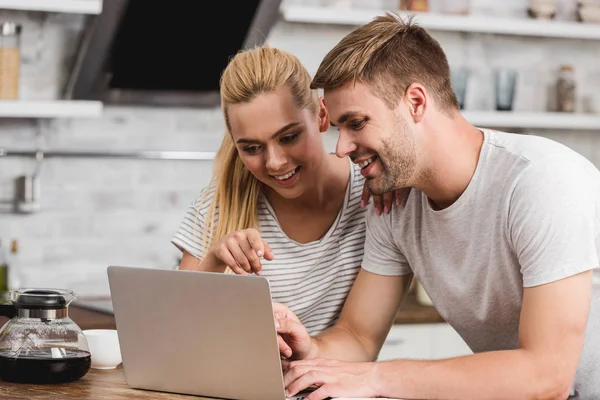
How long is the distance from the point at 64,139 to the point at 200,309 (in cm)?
218

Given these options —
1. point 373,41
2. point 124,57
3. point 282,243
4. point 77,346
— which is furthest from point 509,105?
point 77,346

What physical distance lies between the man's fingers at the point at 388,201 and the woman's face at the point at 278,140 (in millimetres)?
211

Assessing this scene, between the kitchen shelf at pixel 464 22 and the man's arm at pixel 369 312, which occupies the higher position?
the kitchen shelf at pixel 464 22

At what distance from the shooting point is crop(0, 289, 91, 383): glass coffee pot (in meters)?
1.66

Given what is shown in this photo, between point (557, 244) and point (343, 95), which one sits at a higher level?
point (343, 95)

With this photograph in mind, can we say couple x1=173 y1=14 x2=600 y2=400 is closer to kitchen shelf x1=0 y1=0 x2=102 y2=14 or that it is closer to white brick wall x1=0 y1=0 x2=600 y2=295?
kitchen shelf x1=0 y1=0 x2=102 y2=14

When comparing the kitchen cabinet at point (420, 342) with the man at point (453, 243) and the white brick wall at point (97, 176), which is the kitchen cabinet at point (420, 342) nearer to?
the white brick wall at point (97, 176)

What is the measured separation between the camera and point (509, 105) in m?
3.93

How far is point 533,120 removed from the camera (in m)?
3.91

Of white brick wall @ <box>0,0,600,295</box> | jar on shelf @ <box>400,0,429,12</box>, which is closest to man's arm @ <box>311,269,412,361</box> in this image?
white brick wall @ <box>0,0,600,295</box>

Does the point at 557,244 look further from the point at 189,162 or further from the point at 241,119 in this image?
the point at 189,162

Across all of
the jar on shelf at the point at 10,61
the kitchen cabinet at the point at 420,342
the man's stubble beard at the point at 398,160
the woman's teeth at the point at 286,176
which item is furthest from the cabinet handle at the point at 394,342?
the man's stubble beard at the point at 398,160

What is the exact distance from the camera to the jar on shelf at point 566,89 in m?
4.08

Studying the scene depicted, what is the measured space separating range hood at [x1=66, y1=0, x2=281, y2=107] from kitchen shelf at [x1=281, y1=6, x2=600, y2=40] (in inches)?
8.5
